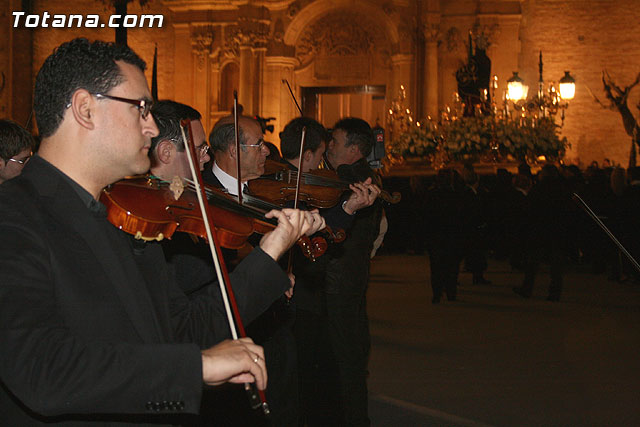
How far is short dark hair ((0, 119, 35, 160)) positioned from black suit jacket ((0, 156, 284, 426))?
2489mm

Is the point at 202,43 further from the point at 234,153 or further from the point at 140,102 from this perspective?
the point at 140,102

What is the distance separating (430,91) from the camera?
19562 mm

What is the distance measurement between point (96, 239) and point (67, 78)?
40cm

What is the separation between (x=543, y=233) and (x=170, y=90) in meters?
16.6

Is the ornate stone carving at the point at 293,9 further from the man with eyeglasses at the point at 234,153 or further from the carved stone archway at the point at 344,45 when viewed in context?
the man with eyeglasses at the point at 234,153

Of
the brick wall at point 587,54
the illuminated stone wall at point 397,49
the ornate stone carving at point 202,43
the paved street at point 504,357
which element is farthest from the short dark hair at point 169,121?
the brick wall at point 587,54

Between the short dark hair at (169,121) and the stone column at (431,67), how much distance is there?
55.4 feet

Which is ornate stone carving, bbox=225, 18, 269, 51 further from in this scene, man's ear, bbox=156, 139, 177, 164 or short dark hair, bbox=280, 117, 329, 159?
man's ear, bbox=156, 139, 177, 164

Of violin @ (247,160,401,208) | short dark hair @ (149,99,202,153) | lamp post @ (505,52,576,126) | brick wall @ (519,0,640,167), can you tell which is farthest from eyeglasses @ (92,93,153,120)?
brick wall @ (519,0,640,167)

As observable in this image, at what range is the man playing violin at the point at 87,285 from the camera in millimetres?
1444

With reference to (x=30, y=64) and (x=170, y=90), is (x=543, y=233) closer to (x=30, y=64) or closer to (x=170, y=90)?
(x=170, y=90)

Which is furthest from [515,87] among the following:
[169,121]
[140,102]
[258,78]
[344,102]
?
[140,102]

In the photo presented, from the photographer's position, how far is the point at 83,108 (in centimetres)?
176

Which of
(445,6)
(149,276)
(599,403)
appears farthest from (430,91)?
(149,276)
